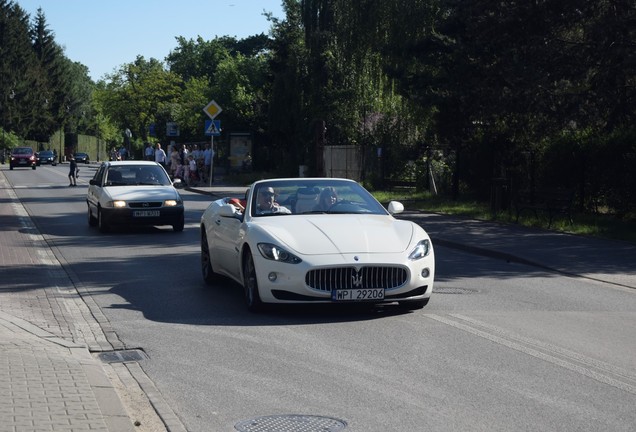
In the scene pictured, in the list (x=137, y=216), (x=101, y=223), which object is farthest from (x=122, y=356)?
(x=101, y=223)

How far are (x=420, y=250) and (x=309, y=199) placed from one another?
1.84 meters

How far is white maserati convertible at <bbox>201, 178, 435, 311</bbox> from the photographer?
1082 cm

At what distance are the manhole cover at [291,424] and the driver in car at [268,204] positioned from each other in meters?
5.64

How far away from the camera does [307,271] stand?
10773 mm

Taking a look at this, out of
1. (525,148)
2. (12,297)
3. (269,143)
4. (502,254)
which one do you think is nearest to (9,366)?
(12,297)

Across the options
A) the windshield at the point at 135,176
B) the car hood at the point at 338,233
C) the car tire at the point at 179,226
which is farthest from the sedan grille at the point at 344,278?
the windshield at the point at 135,176

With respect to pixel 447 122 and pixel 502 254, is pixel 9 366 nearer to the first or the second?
pixel 502 254

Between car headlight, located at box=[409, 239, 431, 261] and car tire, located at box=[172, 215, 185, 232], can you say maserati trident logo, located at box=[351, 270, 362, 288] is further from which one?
car tire, located at box=[172, 215, 185, 232]

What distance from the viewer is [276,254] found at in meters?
11.0

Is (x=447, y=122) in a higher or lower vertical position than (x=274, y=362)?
higher

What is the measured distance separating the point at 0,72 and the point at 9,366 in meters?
111

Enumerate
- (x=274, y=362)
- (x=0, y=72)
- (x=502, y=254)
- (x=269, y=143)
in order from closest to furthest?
(x=274, y=362) < (x=502, y=254) < (x=269, y=143) < (x=0, y=72)

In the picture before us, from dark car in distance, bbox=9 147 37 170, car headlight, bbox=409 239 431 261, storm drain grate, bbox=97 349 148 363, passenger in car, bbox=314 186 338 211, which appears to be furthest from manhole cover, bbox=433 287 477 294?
dark car in distance, bbox=9 147 37 170

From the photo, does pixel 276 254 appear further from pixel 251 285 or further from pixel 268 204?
pixel 268 204
